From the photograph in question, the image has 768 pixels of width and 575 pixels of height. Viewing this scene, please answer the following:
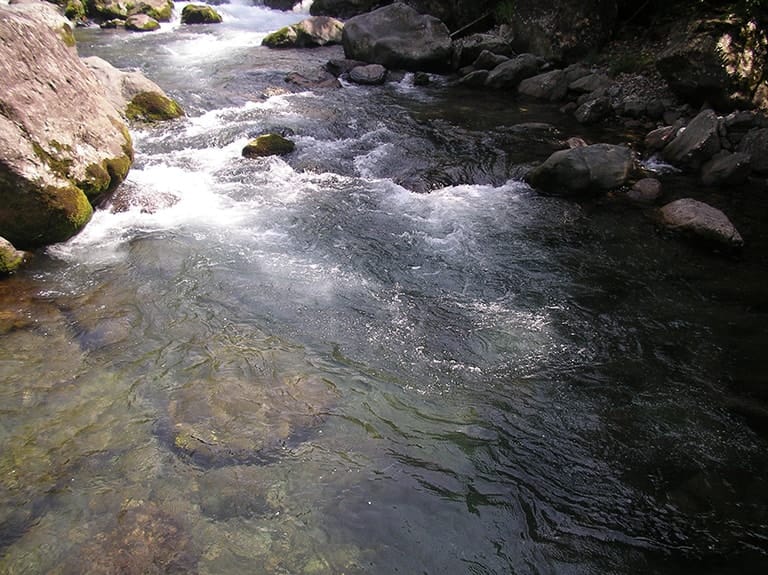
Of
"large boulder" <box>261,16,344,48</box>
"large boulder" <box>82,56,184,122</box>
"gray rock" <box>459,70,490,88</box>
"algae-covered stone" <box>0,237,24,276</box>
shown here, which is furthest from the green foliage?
"algae-covered stone" <box>0,237,24,276</box>

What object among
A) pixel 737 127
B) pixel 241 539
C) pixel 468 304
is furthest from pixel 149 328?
pixel 737 127

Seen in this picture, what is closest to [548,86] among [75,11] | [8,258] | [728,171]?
[728,171]

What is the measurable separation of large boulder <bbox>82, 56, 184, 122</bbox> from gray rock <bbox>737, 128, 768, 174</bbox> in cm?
1149

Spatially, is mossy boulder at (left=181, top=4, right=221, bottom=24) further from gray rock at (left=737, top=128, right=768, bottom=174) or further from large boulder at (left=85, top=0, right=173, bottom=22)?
gray rock at (left=737, top=128, right=768, bottom=174)

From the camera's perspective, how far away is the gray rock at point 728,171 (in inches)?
344

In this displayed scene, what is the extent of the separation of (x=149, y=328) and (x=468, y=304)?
352 centimetres

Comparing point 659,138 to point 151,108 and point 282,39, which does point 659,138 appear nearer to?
point 151,108

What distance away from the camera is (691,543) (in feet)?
11.3

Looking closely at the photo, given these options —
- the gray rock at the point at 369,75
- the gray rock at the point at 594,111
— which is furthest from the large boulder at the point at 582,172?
the gray rock at the point at 369,75

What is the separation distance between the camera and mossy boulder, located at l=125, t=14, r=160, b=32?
20672 millimetres

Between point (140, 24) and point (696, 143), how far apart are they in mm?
21127

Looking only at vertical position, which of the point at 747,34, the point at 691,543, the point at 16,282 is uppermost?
the point at 747,34

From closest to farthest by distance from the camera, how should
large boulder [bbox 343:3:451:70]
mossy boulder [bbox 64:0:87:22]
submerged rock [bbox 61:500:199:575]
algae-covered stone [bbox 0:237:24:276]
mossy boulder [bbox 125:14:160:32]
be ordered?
1. submerged rock [bbox 61:500:199:575]
2. algae-covered stone [bbox 0:237:24:276]
3. large boulder [bbox 343:3:451:70]
4. mossy boulder [bbox 125:14:160:32]
5. mossy boulder [bbox 64:0:87:22]

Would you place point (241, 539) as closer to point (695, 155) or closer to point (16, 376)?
point (16, 376)
